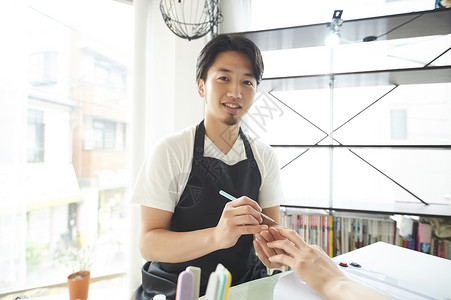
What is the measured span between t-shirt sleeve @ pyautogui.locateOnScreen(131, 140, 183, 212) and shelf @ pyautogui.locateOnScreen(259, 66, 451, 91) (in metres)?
0.93

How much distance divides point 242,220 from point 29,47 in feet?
6.00

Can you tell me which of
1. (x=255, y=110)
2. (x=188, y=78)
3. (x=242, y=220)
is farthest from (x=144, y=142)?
(x=242, y=220)

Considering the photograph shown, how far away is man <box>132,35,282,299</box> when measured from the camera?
36.9 inches

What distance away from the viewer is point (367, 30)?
1.47 metres

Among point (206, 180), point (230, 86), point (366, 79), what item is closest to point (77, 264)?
point (206, 180)

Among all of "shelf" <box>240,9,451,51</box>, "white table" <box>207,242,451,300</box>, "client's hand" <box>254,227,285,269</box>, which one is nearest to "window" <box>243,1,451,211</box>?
"shelf" <box>240,9,451,51</box>

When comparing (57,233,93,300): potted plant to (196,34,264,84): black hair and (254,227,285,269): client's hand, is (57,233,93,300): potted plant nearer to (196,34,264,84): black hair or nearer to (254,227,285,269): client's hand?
(254,227,285,269): client's hand

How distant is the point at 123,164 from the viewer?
2076 millimetres

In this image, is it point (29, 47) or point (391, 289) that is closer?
point (391, 289)

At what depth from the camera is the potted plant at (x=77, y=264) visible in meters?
1.58

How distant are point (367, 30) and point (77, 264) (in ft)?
8.10

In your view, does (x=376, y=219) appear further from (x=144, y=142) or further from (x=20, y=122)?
(x=20, y=122)

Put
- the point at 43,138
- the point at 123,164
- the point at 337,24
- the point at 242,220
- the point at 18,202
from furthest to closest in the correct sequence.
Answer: the point at 123,164, the point at 43,138, the point at 18,202, the point at 337,24, the point at 242,220

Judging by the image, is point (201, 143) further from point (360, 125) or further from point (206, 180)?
point (360, 125)
